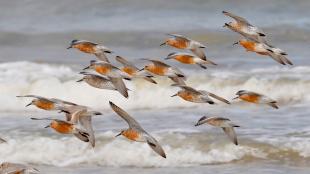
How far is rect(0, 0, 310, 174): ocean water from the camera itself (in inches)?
410

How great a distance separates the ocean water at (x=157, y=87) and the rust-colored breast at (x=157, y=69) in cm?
136

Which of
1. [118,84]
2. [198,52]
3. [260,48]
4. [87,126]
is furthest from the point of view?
[198,52]

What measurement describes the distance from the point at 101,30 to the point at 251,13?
374cm

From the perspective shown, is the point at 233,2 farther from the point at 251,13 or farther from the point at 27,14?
the point at 27,14

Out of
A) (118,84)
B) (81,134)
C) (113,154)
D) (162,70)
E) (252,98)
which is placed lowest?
(113,154)

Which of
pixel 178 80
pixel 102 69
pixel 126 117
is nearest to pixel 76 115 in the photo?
pixel 126 117

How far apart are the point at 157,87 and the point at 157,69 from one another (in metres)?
6.71

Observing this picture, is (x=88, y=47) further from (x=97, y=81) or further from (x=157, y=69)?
(x=157, y=69)

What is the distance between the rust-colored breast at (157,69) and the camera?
8.79 metres

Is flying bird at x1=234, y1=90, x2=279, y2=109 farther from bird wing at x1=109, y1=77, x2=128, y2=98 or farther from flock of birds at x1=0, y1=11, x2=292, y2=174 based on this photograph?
bird wing at x1=109, y1=77, x2=128, y2=98

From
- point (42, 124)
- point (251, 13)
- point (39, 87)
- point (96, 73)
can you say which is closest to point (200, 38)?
point (251, 13)

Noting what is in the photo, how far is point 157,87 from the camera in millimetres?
15562

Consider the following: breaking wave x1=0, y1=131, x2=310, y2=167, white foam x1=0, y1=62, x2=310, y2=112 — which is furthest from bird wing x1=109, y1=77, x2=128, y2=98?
white foam x1=0, y1=62, x2=310, y2=112

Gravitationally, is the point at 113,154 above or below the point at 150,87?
below
